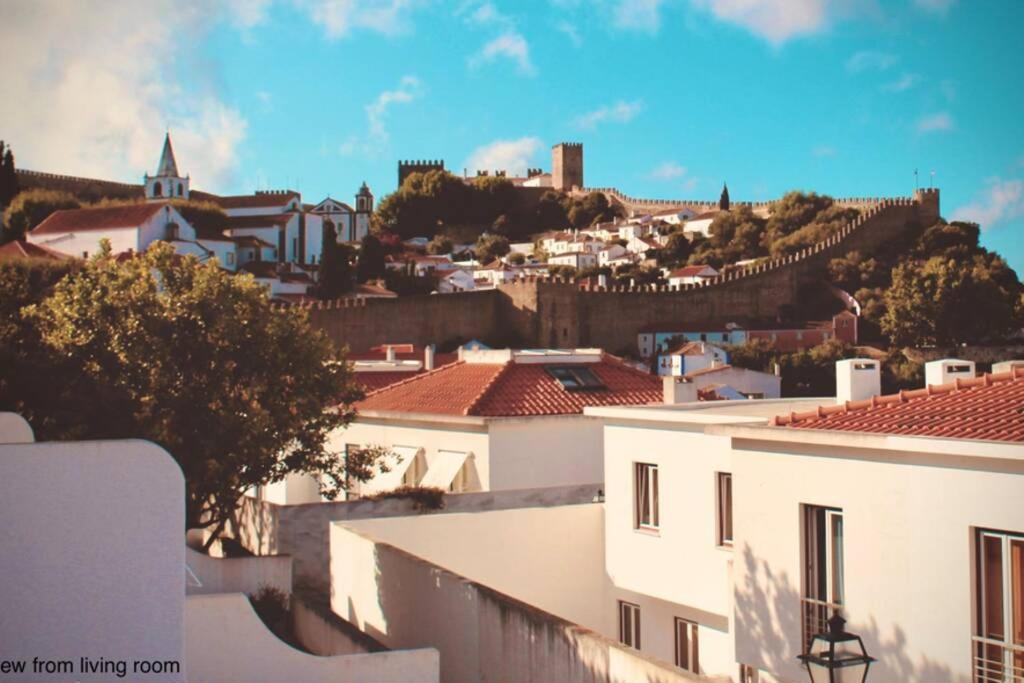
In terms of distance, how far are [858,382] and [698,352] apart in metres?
44.0

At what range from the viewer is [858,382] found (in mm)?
9195

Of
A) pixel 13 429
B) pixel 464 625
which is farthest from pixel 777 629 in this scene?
pixel 13 429

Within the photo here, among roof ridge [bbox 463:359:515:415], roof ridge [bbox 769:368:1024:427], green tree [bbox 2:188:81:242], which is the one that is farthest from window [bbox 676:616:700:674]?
green tree [bbox 2:188:81:242]

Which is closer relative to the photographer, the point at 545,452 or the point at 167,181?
the point at 545,452

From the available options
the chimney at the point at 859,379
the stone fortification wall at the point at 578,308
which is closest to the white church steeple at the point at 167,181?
the stone fortification wall at the point at 578,308

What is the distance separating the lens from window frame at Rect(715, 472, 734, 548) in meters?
10.3

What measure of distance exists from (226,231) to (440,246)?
23.5 m

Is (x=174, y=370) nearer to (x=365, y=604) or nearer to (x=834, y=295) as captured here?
(x=365, y=604)

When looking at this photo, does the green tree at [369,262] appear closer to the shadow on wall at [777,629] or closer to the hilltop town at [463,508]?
the hilltop town at [463,508]

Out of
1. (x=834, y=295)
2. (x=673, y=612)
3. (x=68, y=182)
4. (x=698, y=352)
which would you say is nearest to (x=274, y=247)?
(x=68, y=182)

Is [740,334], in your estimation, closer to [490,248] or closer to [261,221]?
[261,221]

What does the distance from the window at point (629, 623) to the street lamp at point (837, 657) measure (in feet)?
13.6

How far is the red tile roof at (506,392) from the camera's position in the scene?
1553 centimetres

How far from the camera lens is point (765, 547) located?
7895mm
